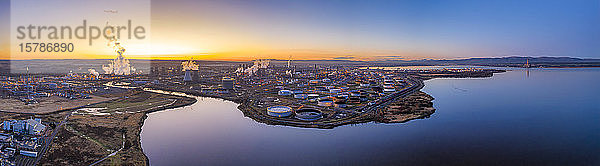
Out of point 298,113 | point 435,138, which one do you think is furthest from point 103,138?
point 435,138

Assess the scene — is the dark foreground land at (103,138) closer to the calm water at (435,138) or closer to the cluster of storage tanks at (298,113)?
the calm water at (435,138)

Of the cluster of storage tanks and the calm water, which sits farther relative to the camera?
the cluster of storage tanks

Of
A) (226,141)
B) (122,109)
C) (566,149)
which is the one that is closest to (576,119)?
(566,149)

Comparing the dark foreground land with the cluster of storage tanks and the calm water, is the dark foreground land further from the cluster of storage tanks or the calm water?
the cluster of storage tanks

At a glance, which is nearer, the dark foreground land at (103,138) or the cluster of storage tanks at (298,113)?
the dark foreground land at (103,138)

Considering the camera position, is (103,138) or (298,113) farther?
(298,113)

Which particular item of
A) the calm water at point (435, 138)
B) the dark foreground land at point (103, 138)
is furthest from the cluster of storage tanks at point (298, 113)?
the dark foreground land at point (103, 138)

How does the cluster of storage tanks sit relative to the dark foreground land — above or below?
above

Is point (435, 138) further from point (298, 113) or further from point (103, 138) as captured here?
point (103, 138)

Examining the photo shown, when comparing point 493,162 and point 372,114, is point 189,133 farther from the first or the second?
point 493,162

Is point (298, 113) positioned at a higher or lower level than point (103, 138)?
higher

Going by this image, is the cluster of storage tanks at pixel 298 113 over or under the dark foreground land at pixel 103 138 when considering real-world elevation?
over

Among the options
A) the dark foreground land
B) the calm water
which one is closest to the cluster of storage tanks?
the calm water
